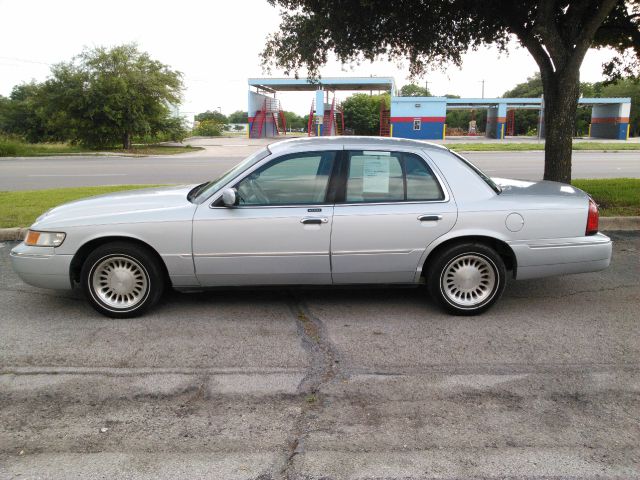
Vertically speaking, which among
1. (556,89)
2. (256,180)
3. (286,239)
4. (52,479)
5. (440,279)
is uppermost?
(556,89)

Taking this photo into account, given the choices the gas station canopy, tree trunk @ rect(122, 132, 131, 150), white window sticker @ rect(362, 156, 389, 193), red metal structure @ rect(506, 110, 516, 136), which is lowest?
white window sticker @ rect(362, 156, 389, 193)

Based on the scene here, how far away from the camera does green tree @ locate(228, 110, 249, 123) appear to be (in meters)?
131

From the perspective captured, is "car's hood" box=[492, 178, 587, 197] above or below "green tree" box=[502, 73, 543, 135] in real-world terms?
below

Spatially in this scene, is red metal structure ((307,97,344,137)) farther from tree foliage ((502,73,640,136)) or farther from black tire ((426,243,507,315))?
black tire ((426,243,507,315))

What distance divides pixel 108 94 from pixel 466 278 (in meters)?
28.9

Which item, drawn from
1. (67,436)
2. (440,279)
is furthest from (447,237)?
(67,436)

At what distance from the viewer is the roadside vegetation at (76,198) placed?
8741 mm

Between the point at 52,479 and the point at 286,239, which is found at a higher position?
the point at 286,239

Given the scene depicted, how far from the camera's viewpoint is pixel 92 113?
30.0 metres

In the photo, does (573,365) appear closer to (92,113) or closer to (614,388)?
(614,388)

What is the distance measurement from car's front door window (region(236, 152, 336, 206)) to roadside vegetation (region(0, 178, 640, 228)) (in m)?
4.77

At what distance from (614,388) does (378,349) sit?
1.58 meters

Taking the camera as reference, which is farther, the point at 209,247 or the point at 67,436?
the point at 209,247

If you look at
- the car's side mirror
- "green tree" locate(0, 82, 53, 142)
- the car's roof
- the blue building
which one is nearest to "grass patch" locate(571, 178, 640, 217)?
the car's roof
